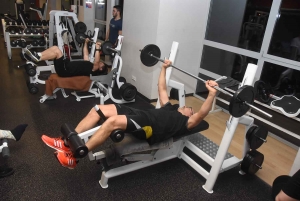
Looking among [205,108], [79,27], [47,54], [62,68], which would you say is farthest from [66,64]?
[205,108]

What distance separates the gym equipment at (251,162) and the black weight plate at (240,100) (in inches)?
21.3

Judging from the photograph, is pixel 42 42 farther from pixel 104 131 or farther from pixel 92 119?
pixel 104 131

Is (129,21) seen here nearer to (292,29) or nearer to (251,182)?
(292,29)

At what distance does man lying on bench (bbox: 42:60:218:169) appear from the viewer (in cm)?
153

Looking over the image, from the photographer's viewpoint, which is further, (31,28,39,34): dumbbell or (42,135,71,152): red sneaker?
(31,28,39,34): dumbbell

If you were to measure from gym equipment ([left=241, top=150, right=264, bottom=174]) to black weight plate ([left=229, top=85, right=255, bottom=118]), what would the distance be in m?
0.54

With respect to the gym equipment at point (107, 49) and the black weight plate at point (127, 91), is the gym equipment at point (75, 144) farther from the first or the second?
the gym equipment at point (107, 49)

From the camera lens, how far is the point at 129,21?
3.46 meters

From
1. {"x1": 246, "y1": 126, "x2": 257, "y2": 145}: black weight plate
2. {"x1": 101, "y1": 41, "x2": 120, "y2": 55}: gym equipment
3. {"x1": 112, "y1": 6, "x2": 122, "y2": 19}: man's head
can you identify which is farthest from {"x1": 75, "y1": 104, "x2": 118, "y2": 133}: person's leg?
{"x1": 112, "y1": 6, "x2": 122, "y2": 19}: man's head

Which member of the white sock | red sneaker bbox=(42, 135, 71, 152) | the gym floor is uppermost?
red sneaker bbox=(42, 135, 71, 152)

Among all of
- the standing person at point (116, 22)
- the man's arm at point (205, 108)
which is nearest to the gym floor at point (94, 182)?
the man's arm at point (205, 108)

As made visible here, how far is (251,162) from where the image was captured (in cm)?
186

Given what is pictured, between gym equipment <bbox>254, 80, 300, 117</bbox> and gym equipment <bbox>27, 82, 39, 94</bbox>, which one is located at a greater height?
gym equipment <bbox>254, 80, 300, 117</bbox>

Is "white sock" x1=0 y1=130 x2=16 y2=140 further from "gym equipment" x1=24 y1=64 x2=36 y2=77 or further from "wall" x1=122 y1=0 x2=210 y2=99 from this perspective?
"wall" x1=122 y1=0 x2=210 y2=99
